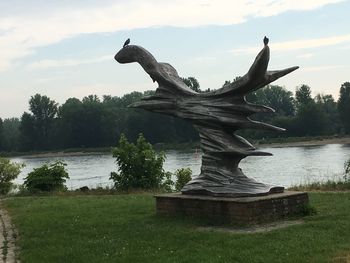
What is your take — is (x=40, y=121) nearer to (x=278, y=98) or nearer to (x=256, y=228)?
(x=278, y=98)

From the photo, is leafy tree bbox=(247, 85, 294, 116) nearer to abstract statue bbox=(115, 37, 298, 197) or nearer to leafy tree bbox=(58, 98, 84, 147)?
leafy tree bbox=(58, 98, 84, 147)

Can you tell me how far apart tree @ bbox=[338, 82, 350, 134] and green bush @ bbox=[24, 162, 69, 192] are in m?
54.2

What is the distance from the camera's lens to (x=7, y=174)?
2270cm

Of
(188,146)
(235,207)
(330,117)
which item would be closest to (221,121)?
(235,207)

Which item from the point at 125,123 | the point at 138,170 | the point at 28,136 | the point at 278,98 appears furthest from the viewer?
the point at 278,98

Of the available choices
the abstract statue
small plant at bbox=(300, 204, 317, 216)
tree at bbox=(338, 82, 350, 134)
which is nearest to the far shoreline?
tree at bbox=(338, 82, 350, 134)

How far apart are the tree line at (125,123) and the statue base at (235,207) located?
50717 mm

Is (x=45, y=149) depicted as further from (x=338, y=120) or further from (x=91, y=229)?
(x=91, y=229)

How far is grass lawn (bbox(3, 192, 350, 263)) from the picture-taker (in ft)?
25.9

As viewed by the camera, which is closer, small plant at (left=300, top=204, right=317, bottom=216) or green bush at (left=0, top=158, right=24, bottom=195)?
small plant at (left=300, top=204, right=317, bottom=216)

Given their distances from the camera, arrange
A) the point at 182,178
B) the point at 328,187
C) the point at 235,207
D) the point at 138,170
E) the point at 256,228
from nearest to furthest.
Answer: the point at 256,228 < the point at 235,207 < the point at 328,187 < the point at 182,178 < the point at 138,170

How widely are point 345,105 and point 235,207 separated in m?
64.1

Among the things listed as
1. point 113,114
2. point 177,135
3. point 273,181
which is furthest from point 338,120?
point 273,181

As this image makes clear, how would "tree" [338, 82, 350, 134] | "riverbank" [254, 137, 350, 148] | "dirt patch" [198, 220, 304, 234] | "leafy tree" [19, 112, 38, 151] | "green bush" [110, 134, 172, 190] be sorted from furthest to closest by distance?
"leafy tree" [19, 112, 38, 151] → "tree" [338, 82, 350, 134] → "riverbank" [254, 137, 350, 148] → "green bush" [110, 134, 172, 190] → "dirt patch" [198, 220, 304, 234]
